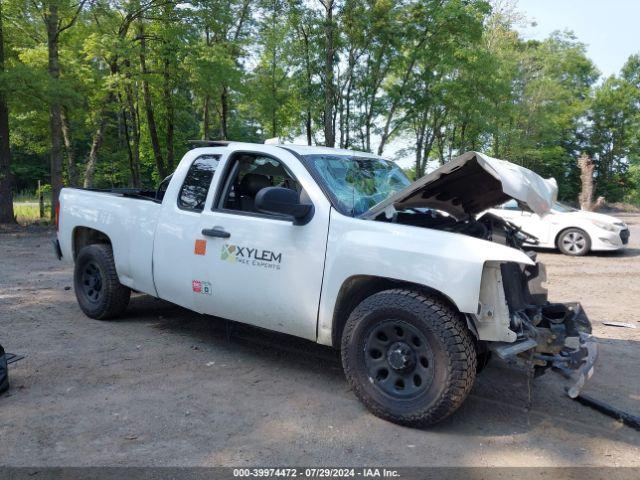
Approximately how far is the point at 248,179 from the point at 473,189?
201 cm

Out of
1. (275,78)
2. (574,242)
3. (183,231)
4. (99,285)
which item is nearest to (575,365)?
(183,231)

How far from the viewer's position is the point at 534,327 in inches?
145

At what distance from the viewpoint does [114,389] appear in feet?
13.5

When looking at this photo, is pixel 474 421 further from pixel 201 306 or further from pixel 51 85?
pixel 51 85

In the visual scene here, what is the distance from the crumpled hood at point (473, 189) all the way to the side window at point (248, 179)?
119cm

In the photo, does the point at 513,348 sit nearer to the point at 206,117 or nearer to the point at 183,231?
the point at 183,231

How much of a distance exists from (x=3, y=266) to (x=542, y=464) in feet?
30.6

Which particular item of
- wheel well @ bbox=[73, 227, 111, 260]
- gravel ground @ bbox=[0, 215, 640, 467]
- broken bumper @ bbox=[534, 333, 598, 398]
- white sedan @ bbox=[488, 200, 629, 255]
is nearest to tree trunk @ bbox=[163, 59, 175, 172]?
white sedan @ bbox=[488, 200, 629, 255]

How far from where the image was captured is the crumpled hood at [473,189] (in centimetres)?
364

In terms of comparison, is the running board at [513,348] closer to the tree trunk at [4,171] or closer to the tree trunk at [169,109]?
the tree trunk at [4,171]

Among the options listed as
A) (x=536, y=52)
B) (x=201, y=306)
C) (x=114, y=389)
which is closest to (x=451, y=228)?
(x=201, y=306)

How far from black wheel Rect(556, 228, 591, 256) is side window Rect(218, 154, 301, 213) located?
9696mm

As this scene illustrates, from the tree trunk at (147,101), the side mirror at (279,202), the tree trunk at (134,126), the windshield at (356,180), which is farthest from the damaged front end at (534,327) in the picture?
the tree trunk at (134,126)

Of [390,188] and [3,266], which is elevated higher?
[390,188]
